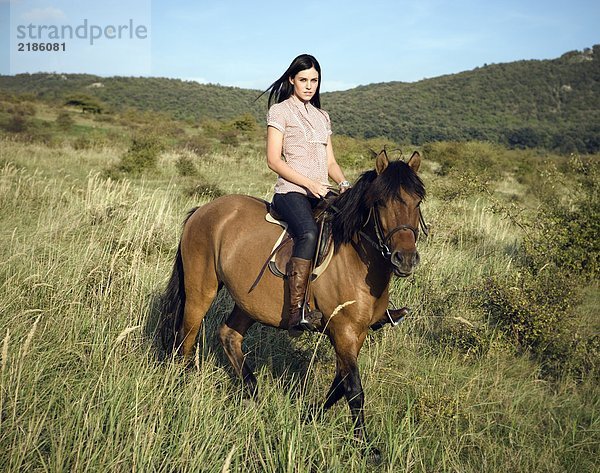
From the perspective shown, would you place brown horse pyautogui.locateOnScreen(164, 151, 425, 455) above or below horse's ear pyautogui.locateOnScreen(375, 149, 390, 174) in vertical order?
below

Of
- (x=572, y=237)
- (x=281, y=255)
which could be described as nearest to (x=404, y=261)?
(x=281, y=255)

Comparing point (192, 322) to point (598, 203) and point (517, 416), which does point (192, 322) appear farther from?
point (598, 203)

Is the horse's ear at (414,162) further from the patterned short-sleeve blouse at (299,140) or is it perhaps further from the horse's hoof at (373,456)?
the horse's hoof at (373,456)

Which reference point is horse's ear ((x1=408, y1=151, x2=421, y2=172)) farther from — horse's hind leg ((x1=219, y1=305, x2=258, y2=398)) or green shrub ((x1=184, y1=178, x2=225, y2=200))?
green shrub ((x1=184, y1=178, x2=225, y2=200))

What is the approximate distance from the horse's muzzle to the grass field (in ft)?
3.06

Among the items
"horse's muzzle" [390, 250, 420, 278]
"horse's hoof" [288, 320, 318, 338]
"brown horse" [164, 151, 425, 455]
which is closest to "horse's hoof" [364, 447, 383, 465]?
"brown horse" [164, 151, 425, 455]

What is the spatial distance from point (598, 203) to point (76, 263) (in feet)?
24.3

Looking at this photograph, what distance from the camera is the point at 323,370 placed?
471 centimetres

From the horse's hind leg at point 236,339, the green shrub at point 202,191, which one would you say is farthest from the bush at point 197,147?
the horse's hind leg at point 236,339

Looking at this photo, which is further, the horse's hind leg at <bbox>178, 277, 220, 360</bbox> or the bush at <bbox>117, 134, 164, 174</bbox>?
the bush at <bbox>117, 134, 164, 174</bbox>

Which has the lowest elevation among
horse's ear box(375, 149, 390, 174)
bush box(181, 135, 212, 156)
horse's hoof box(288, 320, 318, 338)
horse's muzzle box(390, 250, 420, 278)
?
horse's hoof box(288, 320, 318, 338)

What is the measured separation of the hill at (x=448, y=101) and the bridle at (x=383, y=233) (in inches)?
2100

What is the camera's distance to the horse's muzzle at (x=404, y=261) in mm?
3014

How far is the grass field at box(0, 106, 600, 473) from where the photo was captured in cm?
289
